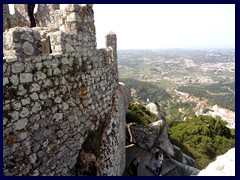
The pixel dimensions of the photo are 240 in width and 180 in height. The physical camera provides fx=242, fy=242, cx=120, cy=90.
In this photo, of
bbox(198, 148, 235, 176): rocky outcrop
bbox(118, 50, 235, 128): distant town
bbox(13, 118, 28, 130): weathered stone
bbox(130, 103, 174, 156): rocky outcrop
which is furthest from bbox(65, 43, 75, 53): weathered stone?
bbox(118, 50, 235, 128): distant town

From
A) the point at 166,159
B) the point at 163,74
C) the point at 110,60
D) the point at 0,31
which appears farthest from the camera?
the point at 163,74

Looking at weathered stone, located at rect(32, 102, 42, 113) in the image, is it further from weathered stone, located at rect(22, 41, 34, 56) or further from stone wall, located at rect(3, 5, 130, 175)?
weathered stone, located at rect(22, 41, 34, 56)

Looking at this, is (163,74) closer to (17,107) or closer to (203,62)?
(203,62)

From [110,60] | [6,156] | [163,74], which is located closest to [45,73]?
[6,156]

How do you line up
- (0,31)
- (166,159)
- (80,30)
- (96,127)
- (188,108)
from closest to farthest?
(0,31)
(80,30)
(96,127)
(166,159)
(188,108)

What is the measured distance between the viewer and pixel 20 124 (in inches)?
176

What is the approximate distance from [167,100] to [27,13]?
326 ft

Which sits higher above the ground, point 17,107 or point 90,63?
point 90,63

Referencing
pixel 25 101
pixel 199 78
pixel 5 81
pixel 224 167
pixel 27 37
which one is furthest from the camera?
pixel 199 78

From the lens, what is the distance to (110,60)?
8453 mm

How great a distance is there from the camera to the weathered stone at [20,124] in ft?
14.4

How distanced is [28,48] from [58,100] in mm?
1303

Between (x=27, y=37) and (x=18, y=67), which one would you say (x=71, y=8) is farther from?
(x=18, y=67)

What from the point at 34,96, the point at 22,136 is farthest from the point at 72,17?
the point at 22,136
